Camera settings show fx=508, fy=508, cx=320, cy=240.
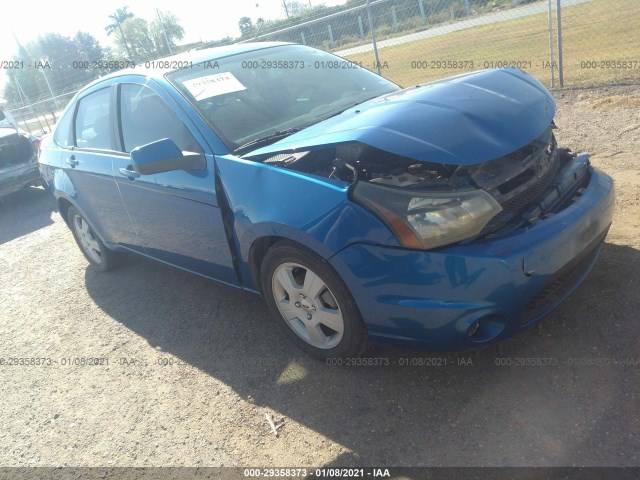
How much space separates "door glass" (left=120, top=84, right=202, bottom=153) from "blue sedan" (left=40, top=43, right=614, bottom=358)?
0.05ft

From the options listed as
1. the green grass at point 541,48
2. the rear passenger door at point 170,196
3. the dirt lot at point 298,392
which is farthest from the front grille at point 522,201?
the green grass at point 541,48

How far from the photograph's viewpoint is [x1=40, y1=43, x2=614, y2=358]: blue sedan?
2234 millimetres

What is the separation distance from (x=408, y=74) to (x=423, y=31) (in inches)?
45.8

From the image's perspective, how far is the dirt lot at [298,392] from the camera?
2.24 metres

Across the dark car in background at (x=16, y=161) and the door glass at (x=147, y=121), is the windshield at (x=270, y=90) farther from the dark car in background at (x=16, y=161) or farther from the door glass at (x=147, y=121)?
the dark car in background at (x=16, y=161)

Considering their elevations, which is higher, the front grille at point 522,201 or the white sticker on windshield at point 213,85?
the white sticker on windshield at point 213,85

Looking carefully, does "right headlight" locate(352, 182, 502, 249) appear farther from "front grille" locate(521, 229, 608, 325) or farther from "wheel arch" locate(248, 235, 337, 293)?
"front grille" locate(521, 229, 608, 325)

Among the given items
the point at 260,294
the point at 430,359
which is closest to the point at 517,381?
the point at 430,359

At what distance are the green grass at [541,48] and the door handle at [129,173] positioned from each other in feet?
21.8

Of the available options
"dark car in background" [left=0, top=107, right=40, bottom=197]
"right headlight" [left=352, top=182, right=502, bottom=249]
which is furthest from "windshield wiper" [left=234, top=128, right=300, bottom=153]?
"dark car in background" [left=0, top=107, right=40, bottom=197]

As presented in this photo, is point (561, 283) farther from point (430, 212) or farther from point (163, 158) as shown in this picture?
point (163, 158)

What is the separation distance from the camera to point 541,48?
10922mm

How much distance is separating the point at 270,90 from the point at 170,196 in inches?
38.5

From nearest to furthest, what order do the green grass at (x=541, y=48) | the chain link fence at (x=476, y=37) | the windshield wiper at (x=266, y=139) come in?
the windshield wiper at (x=266, y=139), the green grass at (x=541, y=48), the chain link fence at (x=476, y=37)
